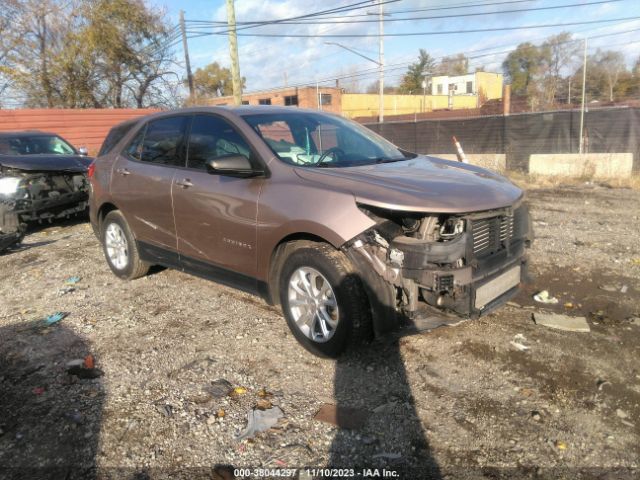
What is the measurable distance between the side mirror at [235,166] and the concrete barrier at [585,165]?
1144 centimetres

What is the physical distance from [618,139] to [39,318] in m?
14.1

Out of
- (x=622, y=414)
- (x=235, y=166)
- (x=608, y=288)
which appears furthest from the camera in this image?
(x=608, y=288)

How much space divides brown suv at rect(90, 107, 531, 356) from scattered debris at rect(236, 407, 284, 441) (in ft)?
2.19

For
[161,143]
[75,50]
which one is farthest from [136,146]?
[75,50]

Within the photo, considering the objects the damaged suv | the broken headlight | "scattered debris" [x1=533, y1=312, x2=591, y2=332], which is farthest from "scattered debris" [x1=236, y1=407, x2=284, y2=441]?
the damaged suv

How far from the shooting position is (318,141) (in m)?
4.42

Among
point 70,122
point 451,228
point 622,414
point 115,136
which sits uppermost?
point 70,122

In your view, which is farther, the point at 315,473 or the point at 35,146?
the point at 35,146

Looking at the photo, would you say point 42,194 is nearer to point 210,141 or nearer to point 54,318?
point 54,318

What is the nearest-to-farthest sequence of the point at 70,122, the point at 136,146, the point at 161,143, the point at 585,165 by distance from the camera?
1. the point at 161,143
2. the point at 136,146
3. the point at 585,165
4. the point at 70,122

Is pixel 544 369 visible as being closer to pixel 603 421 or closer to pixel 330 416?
pixel 603 421

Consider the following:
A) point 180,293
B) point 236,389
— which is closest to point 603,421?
point 236,389

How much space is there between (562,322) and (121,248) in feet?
14.9

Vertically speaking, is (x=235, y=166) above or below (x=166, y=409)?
above
